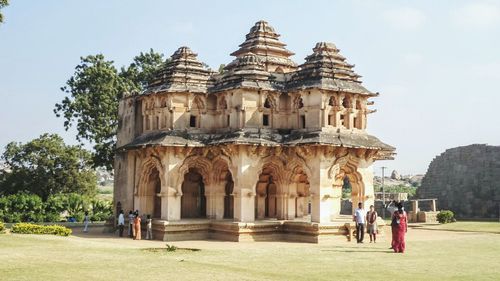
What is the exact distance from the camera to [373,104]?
27.5 metres

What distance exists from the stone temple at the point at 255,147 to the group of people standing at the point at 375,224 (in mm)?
1065

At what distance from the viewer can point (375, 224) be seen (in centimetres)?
2270

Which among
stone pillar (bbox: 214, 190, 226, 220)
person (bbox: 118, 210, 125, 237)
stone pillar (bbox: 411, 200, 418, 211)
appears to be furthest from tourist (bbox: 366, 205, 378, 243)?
stone pillar (bbox: 411, 200, 418, 211)

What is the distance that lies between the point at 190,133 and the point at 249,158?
3.43 meters

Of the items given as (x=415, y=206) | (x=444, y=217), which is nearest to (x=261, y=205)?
(x=444, y=217)

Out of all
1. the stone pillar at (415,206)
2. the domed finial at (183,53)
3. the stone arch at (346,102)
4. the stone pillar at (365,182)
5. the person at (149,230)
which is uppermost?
the domed finial at (183,53)

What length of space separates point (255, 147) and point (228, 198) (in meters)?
4.60

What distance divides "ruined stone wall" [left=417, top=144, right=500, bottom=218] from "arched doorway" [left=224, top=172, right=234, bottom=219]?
22.9 meters

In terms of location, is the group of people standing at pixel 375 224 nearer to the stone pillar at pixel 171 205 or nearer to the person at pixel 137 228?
the stone pillar at pixel 171 205

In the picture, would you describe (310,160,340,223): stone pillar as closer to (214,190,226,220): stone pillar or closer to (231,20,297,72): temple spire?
(214,190,226,220): stone pillar

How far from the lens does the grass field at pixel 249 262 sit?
1288 centimetres

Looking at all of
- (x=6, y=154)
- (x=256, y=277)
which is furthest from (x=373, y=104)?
(x=6, y=154)

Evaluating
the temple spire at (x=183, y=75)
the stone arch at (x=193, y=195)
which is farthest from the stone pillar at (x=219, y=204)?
the temple spire at (x=183, y=75)

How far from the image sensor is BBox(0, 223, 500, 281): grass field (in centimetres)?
1288
